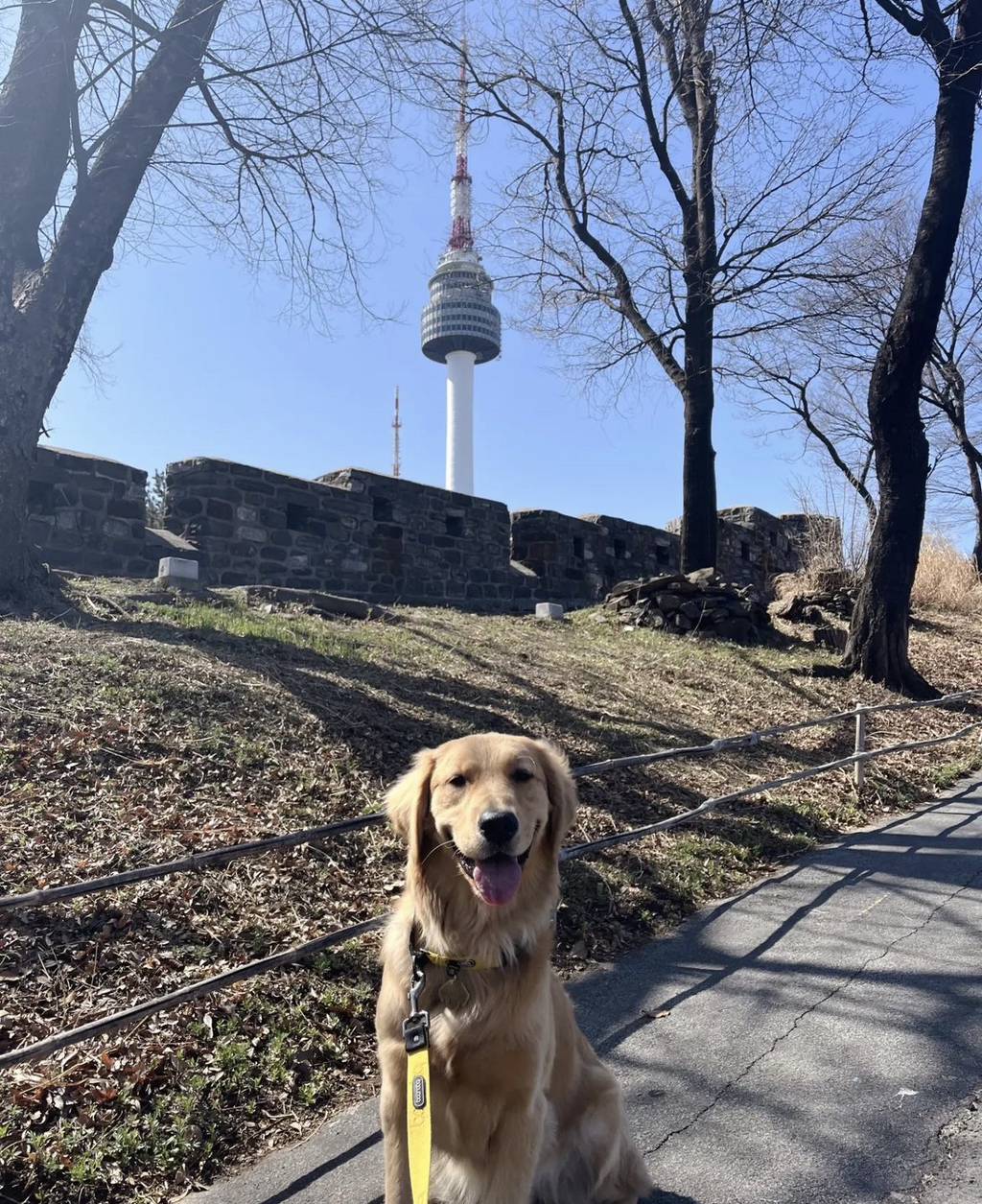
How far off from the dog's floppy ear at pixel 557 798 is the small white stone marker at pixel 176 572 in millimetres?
7243

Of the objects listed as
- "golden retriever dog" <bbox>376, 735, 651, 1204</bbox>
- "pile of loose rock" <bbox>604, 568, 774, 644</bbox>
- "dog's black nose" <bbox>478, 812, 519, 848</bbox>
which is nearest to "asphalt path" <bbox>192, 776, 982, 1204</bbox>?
"golden retriever dog" <bbox>376, 735, 651, 1204</bbox>

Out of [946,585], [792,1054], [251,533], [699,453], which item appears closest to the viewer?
[792,1054]

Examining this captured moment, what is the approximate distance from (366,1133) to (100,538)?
8.66 meters

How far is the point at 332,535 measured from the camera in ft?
40.9

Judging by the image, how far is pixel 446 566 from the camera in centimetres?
1391

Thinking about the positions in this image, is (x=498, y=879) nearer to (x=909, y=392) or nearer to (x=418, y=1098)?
(x=418, y=1098)

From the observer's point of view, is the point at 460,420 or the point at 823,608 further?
the point at 460,420

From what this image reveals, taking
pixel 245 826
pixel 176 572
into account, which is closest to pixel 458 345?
pixel 176 572

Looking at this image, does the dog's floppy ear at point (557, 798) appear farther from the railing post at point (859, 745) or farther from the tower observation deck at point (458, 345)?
the tower observation deck at point (458, 345)

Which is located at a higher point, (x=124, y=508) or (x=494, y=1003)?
(x=124, y=508)

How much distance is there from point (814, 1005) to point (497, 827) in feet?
7.99

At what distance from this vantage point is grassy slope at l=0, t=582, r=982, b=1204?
2969 mm

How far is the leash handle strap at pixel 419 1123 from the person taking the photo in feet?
7.18

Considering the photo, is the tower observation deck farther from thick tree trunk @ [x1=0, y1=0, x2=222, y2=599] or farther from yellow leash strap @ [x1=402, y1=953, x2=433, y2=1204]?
yellow leash strap @ [x1=402, y1=953, x2=433, y2=1204]
